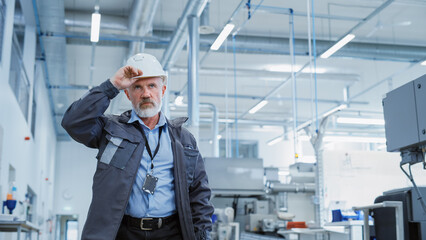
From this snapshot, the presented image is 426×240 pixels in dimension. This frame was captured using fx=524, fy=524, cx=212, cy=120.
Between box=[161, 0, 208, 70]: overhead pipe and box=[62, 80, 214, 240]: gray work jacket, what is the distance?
5072 mm

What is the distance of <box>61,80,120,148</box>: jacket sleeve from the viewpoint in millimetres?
1806

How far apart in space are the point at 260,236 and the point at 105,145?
5814 millimetres

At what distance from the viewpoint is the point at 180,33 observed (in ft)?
25.3

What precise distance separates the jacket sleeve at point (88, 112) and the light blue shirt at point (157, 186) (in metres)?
0.15

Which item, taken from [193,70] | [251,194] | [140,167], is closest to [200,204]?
[140,167]

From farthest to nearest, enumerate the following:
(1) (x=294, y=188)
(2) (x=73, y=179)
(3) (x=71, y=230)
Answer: (3) (x=71, y=230), (2) (x=73, y=179), (1) (x=294, y=188)

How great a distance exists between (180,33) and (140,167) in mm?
6042

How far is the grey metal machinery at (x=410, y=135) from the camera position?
2.57m

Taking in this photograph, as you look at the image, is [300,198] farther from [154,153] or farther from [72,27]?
[154,153]

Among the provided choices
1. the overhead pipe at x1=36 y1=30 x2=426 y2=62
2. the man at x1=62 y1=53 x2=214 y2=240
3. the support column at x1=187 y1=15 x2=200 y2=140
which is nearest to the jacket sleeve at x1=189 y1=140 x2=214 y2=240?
the man at x1=62 y1=53 x2=214 y2=240

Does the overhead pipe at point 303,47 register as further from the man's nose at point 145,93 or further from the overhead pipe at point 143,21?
the man's nose at point 145,93

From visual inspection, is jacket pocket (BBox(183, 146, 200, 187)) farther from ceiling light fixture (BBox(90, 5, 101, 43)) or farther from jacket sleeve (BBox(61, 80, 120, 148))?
ceiling light fixture (BBox(90, 5, 101, 43))

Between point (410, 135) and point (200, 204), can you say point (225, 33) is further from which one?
point (200, 204)

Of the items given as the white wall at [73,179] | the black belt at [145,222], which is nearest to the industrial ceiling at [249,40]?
the white wall at [73,179]
